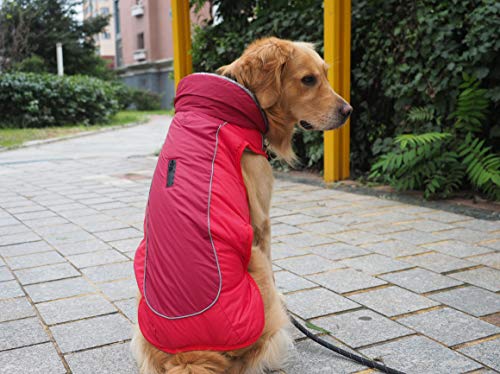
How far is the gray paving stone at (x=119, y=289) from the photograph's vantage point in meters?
3.61

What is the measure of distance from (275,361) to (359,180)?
5.35 metres

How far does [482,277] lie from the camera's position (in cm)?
378

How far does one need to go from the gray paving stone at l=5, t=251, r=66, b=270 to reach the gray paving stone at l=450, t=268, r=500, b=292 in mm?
3095

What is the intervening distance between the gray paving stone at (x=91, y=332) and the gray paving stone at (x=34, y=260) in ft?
4.45

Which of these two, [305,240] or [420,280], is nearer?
[420,280]

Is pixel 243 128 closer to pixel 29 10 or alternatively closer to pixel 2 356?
pixel 2 356

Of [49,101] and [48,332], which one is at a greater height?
[49,101]

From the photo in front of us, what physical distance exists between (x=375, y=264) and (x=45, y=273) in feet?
8.25

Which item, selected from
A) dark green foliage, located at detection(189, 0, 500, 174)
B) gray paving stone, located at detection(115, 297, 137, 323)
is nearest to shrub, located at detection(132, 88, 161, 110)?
dark green foliage, located at detection(189, 0, 500, 174)

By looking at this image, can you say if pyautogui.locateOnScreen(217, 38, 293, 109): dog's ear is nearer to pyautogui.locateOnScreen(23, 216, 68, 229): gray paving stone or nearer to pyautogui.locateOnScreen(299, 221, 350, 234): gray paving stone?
pyautogui.locateOnScreen(299, 221, 350, 234): gray paving stone

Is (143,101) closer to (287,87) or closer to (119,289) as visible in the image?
(119,289)

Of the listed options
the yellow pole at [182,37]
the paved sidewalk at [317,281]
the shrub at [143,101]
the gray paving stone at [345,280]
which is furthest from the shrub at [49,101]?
the gray paving stone at [345,280]

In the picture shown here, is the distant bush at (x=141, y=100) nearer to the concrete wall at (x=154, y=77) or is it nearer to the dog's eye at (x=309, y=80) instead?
the concrete wall at (x=154, y=77)

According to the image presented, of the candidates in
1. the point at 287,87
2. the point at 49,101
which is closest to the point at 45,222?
the point at 287,87
